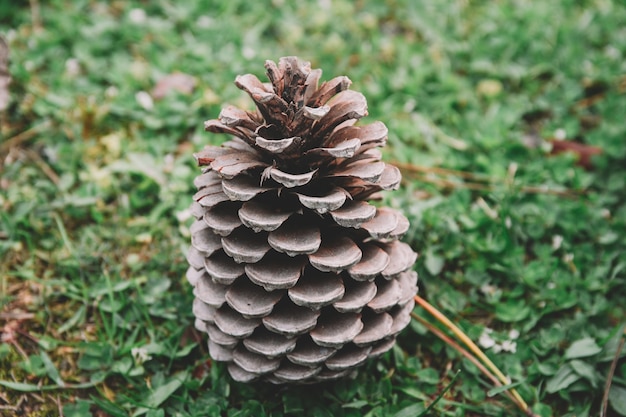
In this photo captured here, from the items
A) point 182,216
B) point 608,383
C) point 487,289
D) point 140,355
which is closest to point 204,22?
point 182,216

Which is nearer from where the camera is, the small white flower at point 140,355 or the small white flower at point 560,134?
the small white flower at point 140,355

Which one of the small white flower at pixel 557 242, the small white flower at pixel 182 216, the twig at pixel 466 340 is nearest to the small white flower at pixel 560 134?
the small white flower at pixel 557 242

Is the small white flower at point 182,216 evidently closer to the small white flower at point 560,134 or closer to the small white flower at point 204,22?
the small white flower at point 204,22

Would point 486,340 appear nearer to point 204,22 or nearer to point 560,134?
point 560,134

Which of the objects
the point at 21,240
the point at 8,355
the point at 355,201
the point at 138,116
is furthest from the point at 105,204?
the point at 355,201

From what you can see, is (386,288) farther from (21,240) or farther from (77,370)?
(21,240)

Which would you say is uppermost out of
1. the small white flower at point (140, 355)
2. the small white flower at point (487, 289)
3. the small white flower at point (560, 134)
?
the small white flower at point (560, 134)

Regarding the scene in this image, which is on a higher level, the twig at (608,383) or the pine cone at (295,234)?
the pine cone at (295,234)

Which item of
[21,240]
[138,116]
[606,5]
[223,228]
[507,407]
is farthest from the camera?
[606,5]
